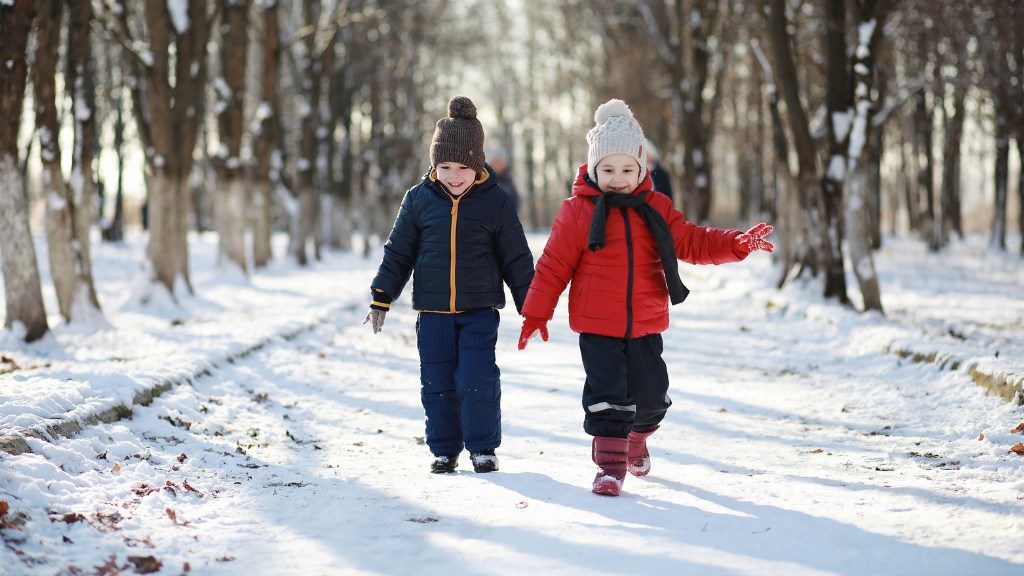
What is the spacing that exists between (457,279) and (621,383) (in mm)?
1023

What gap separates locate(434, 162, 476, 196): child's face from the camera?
5.13 metres

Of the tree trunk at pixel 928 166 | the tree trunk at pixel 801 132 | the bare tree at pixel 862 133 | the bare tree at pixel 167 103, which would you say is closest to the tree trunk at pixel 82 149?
the bare tree at pixel 167 103

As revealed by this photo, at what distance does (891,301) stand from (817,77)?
12871mm

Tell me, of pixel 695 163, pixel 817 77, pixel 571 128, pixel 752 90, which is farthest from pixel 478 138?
pixel 571 128

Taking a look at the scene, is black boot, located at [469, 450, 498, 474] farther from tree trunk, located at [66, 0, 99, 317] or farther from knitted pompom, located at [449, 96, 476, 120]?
tree trunk, located at [66, 0, 99, 317]

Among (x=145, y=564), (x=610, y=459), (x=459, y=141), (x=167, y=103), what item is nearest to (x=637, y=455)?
(x=610, y=459)

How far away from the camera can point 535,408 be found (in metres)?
6.95

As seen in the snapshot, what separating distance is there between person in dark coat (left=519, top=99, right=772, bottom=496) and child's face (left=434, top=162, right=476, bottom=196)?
2.09ft

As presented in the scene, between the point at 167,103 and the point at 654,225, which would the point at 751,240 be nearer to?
the point at 654,225

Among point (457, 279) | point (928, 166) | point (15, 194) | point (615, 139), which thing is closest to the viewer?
point (615, 139)

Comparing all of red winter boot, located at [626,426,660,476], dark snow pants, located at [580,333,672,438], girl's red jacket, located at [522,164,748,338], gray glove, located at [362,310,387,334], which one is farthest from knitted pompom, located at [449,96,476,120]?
red winter boot, located at [626,426,660,476]

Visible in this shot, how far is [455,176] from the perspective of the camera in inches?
202

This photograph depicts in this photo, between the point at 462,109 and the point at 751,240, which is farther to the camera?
the point at 462,109

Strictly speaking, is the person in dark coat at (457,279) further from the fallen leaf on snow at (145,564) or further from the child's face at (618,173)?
the fallen leaf on snow at (145,564)
